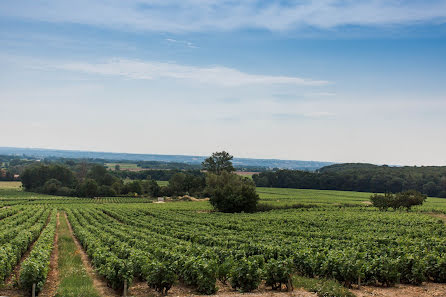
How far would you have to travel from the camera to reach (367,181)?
128m

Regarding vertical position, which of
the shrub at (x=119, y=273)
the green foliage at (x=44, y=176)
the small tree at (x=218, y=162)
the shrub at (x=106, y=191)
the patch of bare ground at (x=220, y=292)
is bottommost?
the shrub at (x=106, y=191)

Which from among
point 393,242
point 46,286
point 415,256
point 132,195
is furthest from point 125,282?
point 132,195

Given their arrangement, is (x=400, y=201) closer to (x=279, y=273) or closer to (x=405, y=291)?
(x=405, y=291)

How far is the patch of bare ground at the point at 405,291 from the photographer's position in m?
14.9

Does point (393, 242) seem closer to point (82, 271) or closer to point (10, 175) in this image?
point (82, 271)

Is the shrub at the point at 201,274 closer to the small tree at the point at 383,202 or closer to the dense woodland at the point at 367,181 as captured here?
the small tree at the point at 383,202

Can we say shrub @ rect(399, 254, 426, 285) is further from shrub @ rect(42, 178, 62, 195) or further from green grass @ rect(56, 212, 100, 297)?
shrub @ rect(42, 178, 62, 195)

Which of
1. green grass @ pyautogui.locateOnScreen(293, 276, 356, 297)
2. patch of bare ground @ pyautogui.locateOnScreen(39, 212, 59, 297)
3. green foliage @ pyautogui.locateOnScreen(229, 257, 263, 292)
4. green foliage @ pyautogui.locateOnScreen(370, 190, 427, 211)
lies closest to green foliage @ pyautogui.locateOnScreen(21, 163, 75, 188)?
green foliage @ pyautogui.locateOnScreen(370, 190, 427, 211)

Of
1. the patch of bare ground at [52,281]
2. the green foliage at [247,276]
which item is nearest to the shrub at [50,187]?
the patch of bare ground at [52,281]

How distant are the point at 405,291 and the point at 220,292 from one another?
7.73 metres

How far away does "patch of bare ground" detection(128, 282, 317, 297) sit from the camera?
47.2 feet

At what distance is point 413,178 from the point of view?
4729 inches

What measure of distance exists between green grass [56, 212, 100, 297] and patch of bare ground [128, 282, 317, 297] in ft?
5.73

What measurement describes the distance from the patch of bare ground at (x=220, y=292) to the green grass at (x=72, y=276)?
1747 mm
